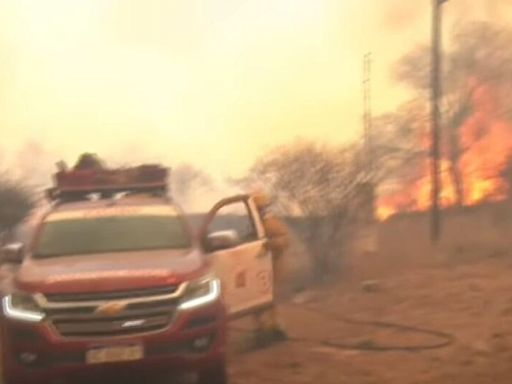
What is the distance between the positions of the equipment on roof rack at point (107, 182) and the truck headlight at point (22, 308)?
8.18ft

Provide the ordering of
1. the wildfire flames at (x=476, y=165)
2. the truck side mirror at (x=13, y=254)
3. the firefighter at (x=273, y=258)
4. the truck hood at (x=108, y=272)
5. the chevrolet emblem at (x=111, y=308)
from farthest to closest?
1. the wildfire flames at (x=476, y=165)
2. the firefighter at (x=273, y=258)
3. the truck side mirror at (x=13, y=254)
4. the truck hood at (x=108, y=272)
5. the chevrolet emblem at (x=111, y=308)

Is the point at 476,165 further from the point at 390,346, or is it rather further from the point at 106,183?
the point at 106,183

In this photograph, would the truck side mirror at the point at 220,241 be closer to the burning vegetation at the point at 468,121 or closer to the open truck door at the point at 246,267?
the open truck door at the point at 246,267

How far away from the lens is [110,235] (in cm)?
987

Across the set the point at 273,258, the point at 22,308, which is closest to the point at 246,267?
the point at 273,258

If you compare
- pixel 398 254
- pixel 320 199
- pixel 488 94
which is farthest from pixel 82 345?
pixel 488 94

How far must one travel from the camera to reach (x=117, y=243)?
9.75 m

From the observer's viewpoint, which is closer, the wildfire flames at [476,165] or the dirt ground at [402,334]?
the dirt ground at [402,334]

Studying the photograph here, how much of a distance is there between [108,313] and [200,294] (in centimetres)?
74

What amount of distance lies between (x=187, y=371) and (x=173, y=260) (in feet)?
3.08

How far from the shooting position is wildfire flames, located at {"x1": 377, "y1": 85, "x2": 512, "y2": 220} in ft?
123

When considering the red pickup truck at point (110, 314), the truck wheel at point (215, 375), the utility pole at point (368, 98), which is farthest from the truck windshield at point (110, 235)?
the utility pole at point (368, 98)

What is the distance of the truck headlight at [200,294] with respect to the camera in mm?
8703

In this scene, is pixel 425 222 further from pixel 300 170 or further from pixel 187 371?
pixel 187 371
